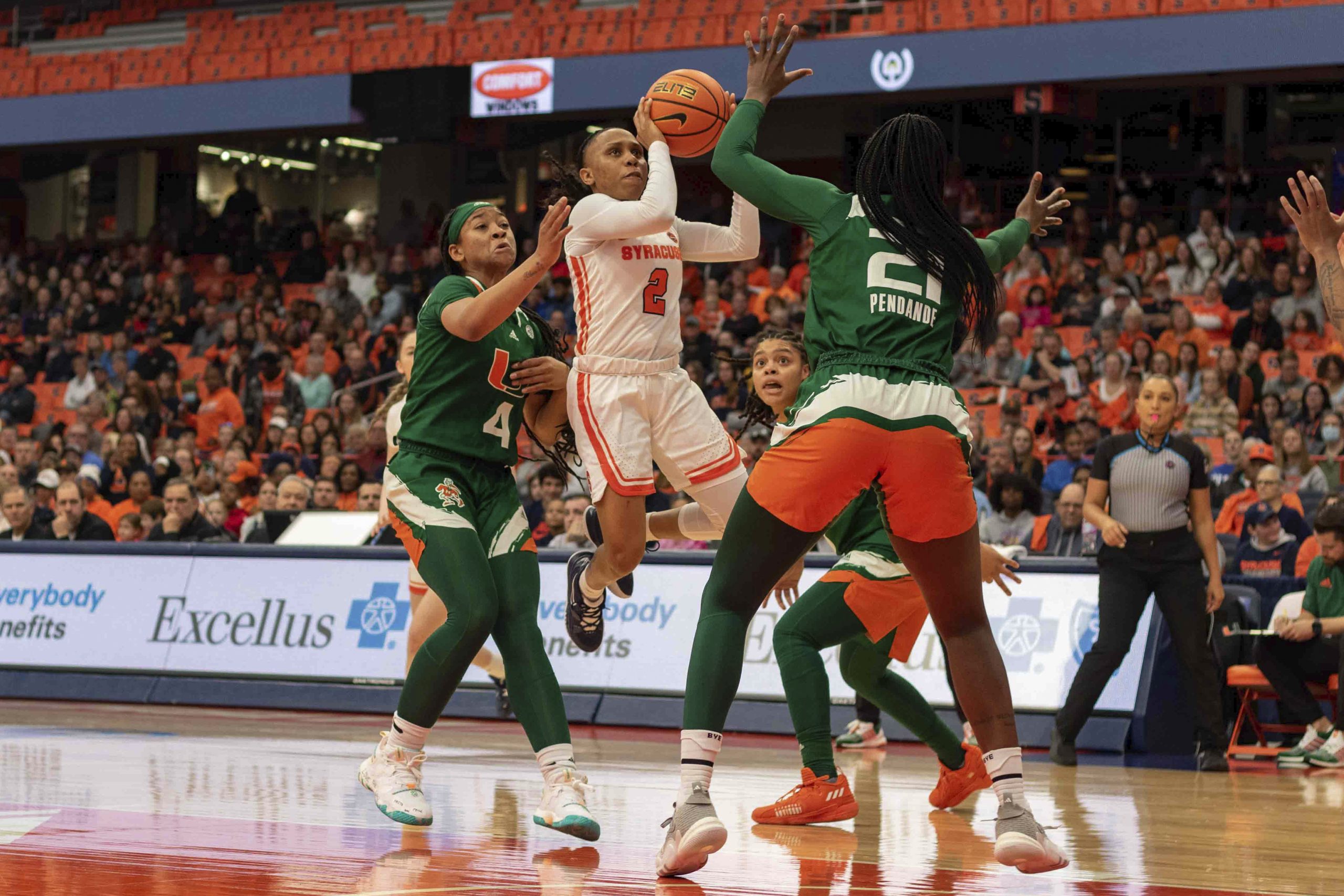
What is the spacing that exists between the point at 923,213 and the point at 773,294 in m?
14.3

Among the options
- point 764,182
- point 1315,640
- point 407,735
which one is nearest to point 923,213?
point 764,182

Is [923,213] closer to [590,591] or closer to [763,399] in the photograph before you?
[763,399]

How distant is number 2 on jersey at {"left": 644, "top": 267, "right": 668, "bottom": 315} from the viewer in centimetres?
635

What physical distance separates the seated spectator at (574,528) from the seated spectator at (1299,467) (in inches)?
238

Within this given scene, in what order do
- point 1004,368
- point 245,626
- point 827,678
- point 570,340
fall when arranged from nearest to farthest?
1. point 827,678
2. point 245,626
3. point 1004,368
4. point 570,340

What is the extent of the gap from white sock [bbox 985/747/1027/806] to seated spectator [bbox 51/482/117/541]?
10794 millimetres

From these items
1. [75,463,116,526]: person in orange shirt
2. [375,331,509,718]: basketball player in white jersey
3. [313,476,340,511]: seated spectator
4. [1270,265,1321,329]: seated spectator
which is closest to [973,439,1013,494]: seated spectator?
[1270,265,1321,329]: seated spectator

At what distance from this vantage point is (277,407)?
20016mm

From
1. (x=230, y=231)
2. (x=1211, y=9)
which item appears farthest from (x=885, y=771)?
(x=230, y=231)

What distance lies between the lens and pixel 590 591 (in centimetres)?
685

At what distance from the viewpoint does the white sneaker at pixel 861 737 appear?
10.3 meters

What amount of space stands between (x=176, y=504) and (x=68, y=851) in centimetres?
976

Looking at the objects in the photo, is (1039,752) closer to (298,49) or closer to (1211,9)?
(1211,9)

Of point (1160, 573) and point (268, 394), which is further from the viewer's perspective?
point (268, 394)
